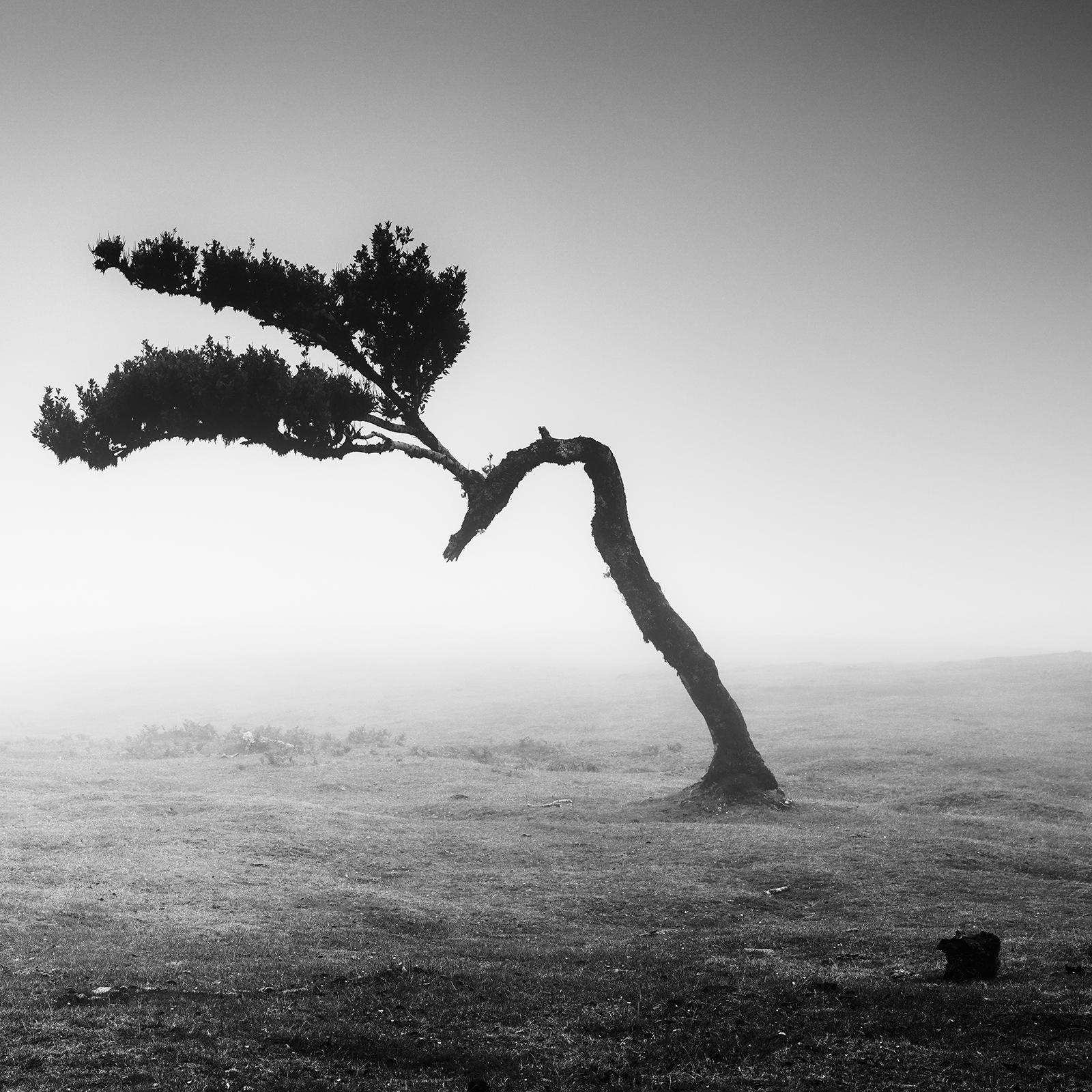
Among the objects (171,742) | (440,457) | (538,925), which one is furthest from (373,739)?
(538,925)

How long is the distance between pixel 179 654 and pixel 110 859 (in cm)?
14366

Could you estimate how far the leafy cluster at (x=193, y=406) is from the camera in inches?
874

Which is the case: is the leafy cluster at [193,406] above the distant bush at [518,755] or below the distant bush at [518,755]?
above

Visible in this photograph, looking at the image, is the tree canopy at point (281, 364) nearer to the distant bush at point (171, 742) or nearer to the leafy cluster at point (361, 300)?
the leafy cluster at point (361, 300)

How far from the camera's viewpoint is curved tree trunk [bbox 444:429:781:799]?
24.5m

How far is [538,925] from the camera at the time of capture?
45.8ft

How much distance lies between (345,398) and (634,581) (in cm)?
991

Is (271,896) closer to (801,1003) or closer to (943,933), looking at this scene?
(801,1003)

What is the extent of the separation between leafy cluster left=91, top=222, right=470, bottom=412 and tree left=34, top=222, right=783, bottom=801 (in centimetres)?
4

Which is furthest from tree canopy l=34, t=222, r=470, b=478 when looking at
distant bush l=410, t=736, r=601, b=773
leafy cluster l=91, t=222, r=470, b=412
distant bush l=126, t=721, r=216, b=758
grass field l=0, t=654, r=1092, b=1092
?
distant bush l=126, t=721, r=216, b=758

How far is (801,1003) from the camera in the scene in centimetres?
909

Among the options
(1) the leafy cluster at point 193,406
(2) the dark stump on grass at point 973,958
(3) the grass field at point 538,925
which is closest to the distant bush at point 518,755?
(3) the grass field at point 538,925

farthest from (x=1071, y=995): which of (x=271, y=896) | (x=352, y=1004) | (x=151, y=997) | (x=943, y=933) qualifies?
(x=271, y=896)

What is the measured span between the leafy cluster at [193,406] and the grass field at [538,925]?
9793mm
